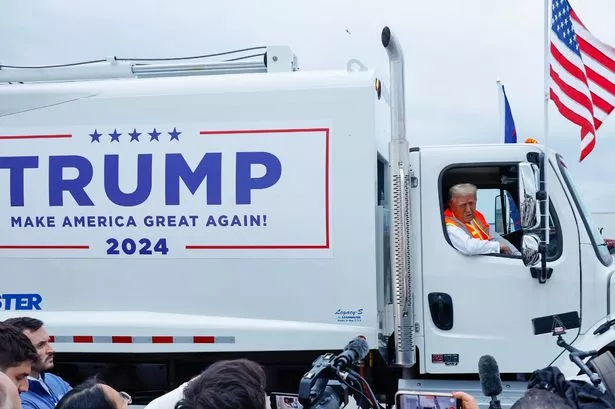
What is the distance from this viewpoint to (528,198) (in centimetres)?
423

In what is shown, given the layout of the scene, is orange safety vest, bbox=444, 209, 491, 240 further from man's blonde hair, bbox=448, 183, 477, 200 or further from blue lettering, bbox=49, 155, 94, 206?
blue lettering, bbox=49, 155, 94, 206

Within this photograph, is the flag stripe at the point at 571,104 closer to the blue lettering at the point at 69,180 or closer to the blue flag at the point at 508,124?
the blue flag at the point at 508,124

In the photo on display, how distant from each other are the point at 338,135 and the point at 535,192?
4.19 ft

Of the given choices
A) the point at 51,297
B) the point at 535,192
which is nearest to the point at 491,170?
the point at 535,192

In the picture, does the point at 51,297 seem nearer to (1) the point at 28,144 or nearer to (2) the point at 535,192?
(1) the point at 28,144

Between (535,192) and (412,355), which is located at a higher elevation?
(535,192)

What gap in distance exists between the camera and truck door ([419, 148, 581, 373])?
4.52 m

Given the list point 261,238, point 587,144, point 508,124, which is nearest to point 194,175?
point 261,238

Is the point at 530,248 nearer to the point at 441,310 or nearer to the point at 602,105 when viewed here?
the point at 441,310

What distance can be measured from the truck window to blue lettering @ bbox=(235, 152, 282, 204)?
115cm

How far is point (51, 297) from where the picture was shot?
4727mm

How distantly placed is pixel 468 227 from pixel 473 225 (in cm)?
7

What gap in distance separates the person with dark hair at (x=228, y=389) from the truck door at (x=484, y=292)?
2.69 meters

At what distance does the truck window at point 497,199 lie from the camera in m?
4.63
